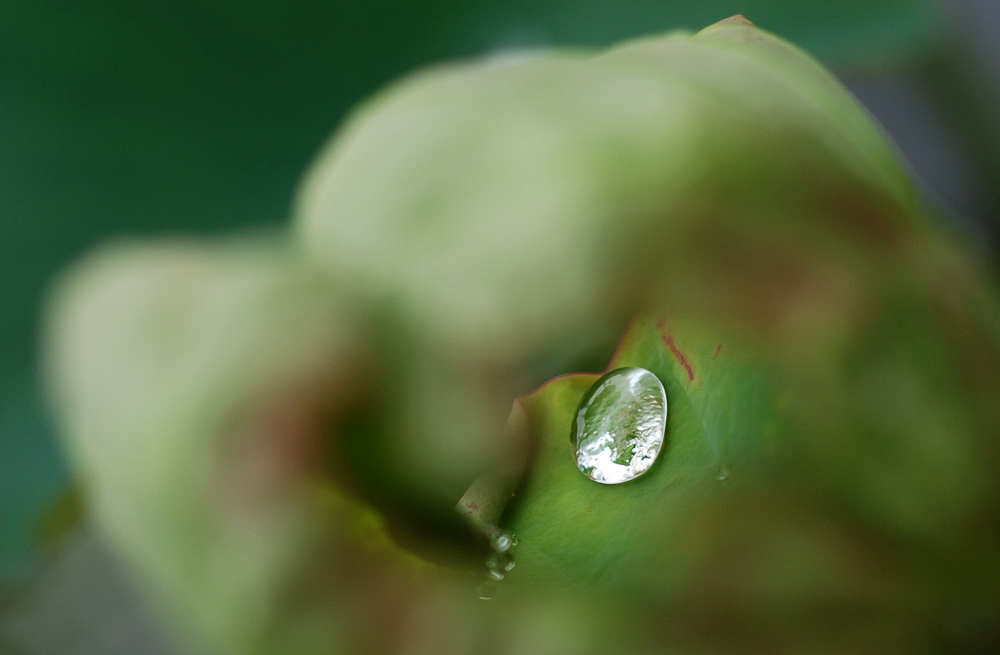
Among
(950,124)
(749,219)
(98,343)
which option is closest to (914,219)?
(749,219)

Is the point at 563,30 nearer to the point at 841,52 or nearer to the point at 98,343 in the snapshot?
the point at 841,52

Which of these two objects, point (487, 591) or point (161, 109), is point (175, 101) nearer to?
point (161, 109)

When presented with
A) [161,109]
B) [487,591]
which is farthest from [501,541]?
[161,109]

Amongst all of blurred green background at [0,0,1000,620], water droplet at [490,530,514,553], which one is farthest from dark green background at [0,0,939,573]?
water droplet at [490,530,514,553]

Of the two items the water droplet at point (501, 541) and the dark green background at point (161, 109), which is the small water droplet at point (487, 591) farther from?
the dark green background at point (161, 109)

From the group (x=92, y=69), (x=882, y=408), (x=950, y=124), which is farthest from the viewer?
(x=950, y=124)

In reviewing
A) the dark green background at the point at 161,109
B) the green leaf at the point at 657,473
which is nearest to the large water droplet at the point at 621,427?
the green leaf at the point at 657,473
